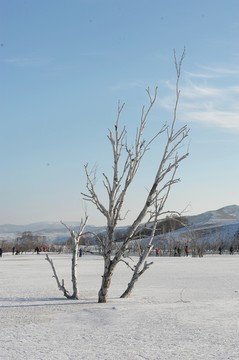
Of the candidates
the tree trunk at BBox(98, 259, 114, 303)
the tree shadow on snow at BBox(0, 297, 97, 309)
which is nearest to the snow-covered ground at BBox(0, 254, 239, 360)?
the tree shadow on snow at BBox(0, 297, 97, 309)

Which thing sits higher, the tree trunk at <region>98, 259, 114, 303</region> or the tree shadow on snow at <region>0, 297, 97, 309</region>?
the tree trunk at <region>98, 259, 114, 303</region>

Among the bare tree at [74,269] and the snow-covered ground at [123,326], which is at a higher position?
the bare tree at [74,269]

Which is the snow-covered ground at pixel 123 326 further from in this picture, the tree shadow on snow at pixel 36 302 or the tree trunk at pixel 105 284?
the tree trunk at pixel 105 284

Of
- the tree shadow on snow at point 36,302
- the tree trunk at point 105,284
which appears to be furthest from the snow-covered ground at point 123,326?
the tree trunk at point 105,284

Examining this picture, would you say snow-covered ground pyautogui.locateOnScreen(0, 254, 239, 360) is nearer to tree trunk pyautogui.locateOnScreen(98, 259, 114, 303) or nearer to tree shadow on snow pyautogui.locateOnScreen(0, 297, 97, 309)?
tree shadow on snow pyautogui.locateOnScreen(0, 297, 97, 309)

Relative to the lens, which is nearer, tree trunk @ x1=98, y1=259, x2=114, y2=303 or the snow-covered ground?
the snow-covered ground

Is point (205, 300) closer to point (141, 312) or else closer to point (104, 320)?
point (141, 312)

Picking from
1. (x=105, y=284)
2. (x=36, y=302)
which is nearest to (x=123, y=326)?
(x=105, y=284)

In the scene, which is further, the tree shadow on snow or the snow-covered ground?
the tree shadow on snow

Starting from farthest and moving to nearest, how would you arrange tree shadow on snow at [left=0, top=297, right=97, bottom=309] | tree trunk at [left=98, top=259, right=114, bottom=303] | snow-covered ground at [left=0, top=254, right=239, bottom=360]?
tree trunk at [left=98, top=259, right=114, bottom=303]
tree shadow on snow at [left=0, top=297, right=97, bottom=309]
snow-covered ground at [left=0, top=254, right=239, bottom=360]

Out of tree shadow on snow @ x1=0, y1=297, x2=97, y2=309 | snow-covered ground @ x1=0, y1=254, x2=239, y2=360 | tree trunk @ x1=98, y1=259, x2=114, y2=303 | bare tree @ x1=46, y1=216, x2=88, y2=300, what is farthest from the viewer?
bare tree @ x1=46, y1=216, x2=88, y2=300

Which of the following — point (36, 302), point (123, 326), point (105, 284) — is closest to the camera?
point (123, 326)

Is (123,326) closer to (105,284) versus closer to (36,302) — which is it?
(105,284)

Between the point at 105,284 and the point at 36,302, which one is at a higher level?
the point at 105,284
